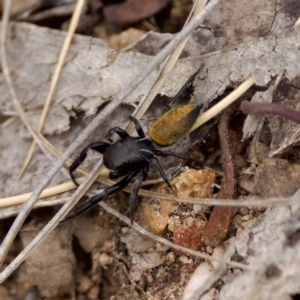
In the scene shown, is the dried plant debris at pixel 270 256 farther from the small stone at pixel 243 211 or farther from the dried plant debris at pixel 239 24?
the dried plant debris at pixel 239 24

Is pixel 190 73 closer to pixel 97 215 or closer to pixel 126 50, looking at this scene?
pixel 126 50

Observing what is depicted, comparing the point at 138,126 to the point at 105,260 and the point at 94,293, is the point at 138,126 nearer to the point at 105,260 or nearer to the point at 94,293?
the point at 105,260

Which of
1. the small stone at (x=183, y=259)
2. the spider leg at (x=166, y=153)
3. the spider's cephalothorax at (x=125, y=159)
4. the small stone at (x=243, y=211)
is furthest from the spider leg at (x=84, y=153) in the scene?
the small stone at (x=243, y=211)

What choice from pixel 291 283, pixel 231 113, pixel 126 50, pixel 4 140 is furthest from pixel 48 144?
pixel 291 283

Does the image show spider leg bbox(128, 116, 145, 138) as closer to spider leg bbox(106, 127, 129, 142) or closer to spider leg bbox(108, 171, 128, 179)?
spider leg bbox(106, 127, 129, 142)

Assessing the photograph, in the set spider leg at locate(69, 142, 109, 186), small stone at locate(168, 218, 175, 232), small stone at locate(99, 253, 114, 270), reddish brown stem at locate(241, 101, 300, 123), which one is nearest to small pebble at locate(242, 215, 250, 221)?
small stone at locate(168, 218, 175, 232)

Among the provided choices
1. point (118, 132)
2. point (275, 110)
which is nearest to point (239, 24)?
point (275, 110)
